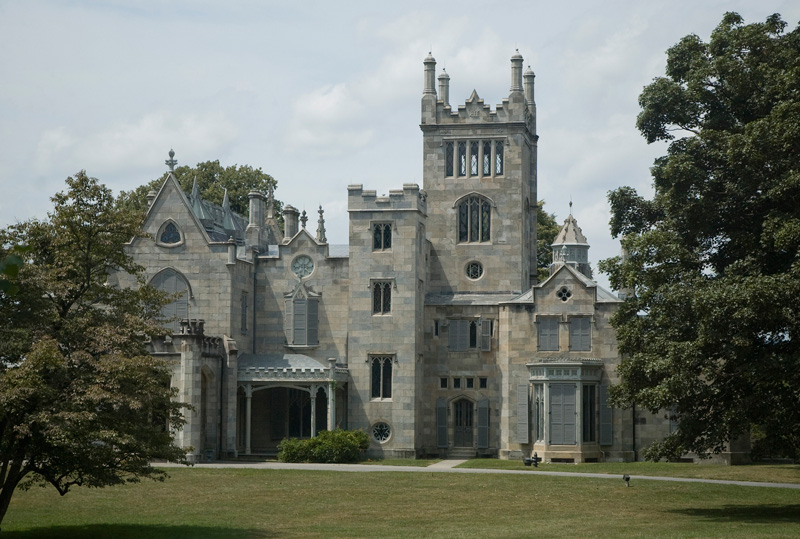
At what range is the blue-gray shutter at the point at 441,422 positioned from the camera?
52.8 meters

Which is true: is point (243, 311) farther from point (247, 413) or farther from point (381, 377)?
point (381, 377)

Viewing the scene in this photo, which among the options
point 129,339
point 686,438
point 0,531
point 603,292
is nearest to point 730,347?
point 686,438

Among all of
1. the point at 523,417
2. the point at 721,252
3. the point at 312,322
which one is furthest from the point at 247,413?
the point at 721,252

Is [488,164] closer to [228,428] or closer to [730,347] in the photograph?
[228,428]

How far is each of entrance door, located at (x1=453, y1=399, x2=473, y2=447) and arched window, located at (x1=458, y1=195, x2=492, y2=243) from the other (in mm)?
7636

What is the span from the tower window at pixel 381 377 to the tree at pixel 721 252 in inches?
767

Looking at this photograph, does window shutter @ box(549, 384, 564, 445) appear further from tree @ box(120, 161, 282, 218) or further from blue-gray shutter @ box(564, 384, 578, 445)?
tree @ box(120, 161, 282, 218)

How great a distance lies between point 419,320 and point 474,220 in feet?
19.3

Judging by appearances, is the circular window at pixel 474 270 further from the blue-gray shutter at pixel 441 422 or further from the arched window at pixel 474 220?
the blue-gray shutter at pixel 441 422

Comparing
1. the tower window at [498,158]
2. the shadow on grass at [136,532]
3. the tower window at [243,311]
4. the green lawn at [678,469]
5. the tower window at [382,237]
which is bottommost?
the shadow on grass at [136,532]

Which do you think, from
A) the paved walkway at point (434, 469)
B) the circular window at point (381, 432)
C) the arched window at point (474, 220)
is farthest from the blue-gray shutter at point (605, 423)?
the arched window at point (474, 220)

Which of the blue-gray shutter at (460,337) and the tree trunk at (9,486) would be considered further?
the blue-gray shutter at (460,337)

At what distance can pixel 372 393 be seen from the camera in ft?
169

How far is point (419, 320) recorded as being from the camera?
171 feet
